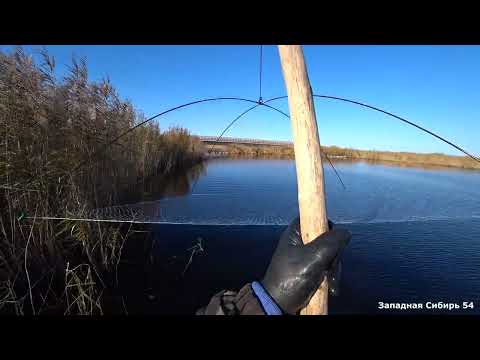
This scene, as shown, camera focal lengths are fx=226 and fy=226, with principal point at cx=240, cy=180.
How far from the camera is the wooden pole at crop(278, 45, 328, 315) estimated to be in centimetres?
99

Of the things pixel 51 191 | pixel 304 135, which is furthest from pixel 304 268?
A: pixel 51 191

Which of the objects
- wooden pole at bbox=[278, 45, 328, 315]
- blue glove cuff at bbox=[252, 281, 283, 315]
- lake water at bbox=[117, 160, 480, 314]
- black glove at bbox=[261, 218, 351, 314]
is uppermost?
wooden pole at bbox=[278, 45, 328, 315]

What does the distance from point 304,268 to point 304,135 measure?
23.5 inches

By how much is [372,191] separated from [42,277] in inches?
225

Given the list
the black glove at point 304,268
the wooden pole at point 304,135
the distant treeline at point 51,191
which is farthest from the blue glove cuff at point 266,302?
the distant treeline at point 51,191

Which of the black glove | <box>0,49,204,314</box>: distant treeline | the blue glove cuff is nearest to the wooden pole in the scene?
the black glove

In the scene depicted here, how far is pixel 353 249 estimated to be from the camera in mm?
4383

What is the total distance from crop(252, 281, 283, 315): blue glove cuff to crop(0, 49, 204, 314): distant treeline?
5.10ft

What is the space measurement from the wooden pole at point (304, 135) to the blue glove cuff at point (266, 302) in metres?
0.37

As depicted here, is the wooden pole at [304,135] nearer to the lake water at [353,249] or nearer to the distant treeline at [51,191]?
the distant treeline at [51,191]

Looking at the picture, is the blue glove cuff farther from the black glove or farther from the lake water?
the lake water

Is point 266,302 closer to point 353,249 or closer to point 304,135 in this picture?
point 304,135
